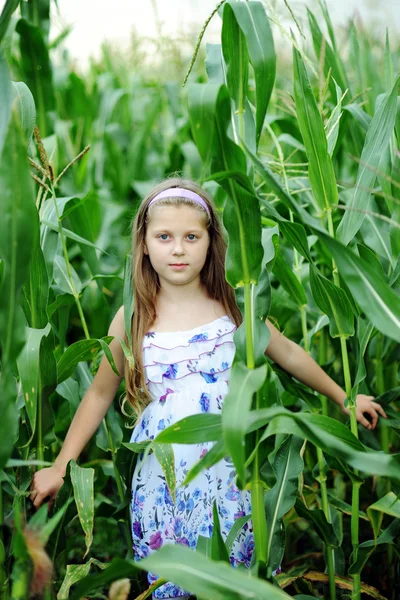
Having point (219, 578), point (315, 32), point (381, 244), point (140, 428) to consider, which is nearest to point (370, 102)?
point (315, 32)

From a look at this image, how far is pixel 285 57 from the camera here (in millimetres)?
3654

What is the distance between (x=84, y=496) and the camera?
148 cm

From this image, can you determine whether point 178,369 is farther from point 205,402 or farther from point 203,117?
point 203,117

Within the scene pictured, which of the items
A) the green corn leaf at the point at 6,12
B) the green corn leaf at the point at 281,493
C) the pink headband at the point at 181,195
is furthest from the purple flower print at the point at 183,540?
the green corn leaf at the point at 6,12

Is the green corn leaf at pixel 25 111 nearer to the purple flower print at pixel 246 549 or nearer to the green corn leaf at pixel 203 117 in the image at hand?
the green corn leaf at pixel 203 117

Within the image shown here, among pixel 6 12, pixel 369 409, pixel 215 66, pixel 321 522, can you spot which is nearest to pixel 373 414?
pixel 369 409

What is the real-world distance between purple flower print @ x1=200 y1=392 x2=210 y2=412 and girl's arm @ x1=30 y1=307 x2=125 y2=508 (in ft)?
0.74

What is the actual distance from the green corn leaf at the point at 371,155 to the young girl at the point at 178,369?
→ 1.12ft

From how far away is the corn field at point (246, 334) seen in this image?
106 centimetres

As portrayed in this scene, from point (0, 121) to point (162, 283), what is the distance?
68 centimetres

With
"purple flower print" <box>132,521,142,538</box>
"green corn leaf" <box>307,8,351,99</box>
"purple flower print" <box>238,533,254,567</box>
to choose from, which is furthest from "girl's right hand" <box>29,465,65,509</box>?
"green corn leaf" <box>307,8,351,99</box>

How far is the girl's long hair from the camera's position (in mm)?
1665

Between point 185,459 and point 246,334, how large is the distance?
45cm

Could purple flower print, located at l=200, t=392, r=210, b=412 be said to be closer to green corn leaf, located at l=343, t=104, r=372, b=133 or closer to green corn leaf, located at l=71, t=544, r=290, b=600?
green corn leaf, located at l=71, t=544, r=290, b=600
